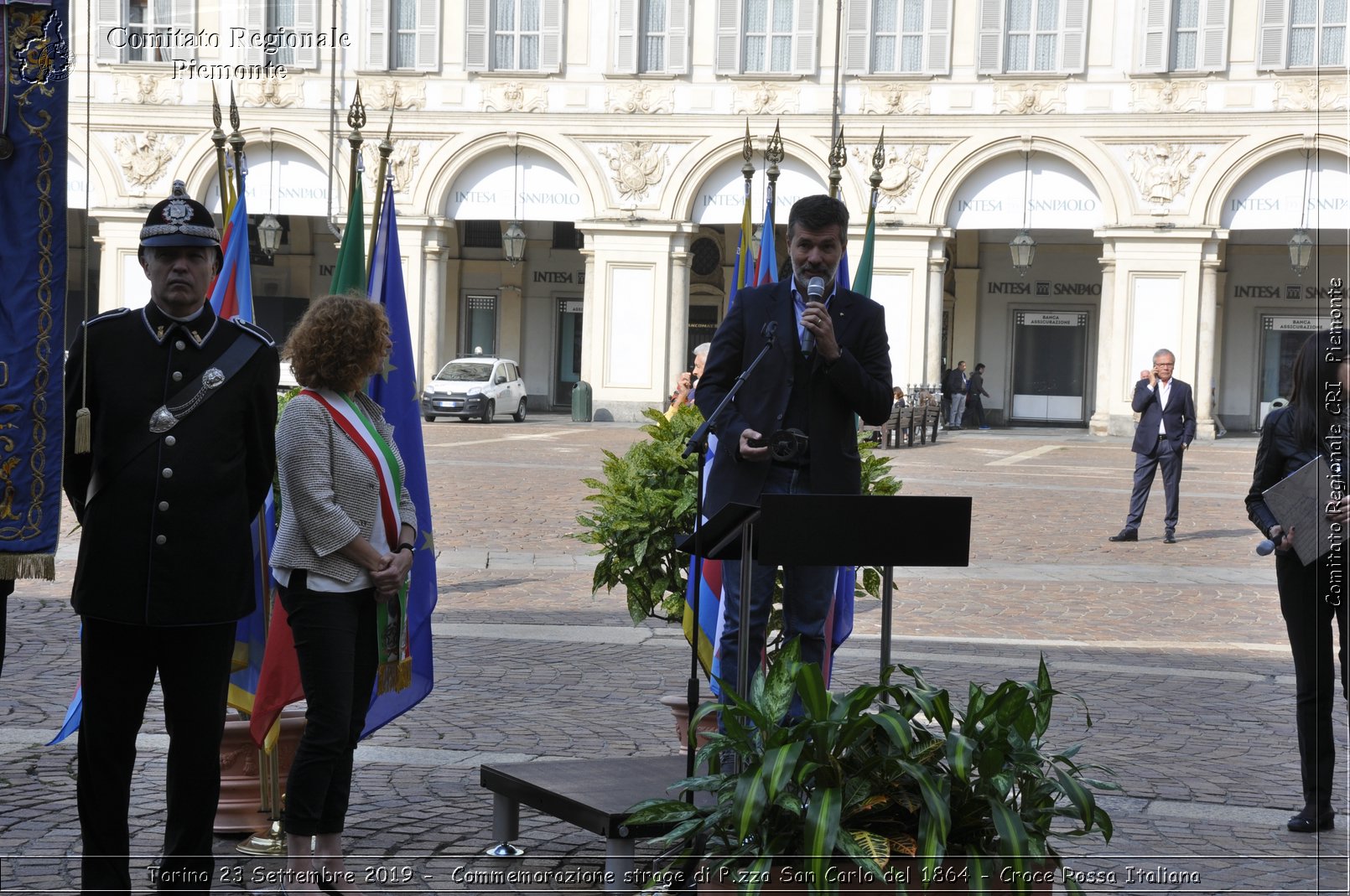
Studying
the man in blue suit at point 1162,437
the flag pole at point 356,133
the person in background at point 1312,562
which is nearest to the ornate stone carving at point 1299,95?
the man in blue suit at point 1162,437

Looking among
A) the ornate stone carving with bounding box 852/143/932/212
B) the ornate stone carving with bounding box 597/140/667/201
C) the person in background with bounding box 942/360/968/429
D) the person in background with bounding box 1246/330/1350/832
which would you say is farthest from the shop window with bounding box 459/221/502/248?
the person in background with bounding box 1246/330/1350/832

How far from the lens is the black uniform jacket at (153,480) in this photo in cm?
389

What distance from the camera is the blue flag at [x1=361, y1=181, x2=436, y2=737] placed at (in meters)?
5.16

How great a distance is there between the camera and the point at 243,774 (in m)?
5.08

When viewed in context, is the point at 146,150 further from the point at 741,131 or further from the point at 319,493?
the point at 319,493

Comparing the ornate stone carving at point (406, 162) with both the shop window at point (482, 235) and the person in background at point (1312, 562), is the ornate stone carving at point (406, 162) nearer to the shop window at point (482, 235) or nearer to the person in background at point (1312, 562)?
the shop window at point (482, 235)

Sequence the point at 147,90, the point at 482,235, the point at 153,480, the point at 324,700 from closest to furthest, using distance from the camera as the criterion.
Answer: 1. the point at 153,480
2. the point at 324,700
3. the point at 147,90
4. the point at 482,235

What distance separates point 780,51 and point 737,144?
8.44 feet

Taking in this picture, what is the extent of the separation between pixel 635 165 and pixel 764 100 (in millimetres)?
3123

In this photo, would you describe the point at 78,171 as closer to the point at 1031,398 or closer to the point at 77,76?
the point at 77,76

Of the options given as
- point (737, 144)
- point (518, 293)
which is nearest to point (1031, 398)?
point (737, 144)

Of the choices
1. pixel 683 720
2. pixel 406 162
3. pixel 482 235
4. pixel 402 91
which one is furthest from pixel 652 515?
pixel 482 235

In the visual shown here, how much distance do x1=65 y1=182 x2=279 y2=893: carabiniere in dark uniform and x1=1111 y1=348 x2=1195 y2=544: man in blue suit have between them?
12.3m

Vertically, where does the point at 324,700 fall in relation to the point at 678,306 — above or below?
below
